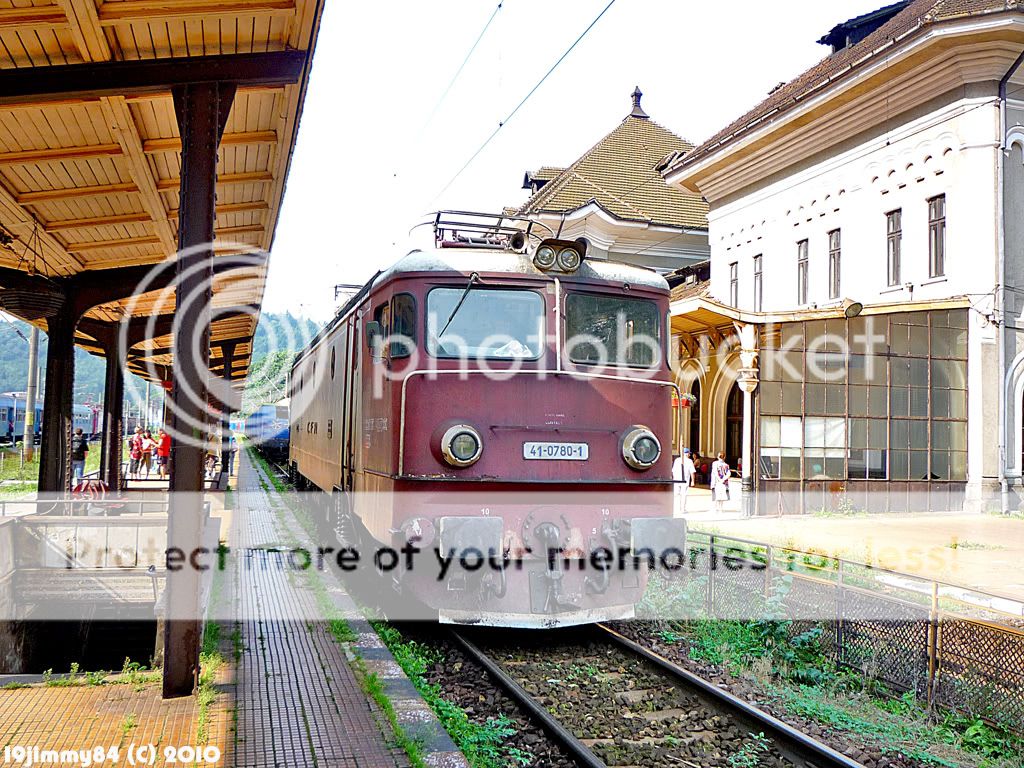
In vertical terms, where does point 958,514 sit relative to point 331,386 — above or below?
below

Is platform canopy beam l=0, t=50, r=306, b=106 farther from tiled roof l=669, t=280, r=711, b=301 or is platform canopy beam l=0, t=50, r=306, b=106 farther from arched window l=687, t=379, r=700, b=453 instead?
tiled roof l=669, t=280, r=711, b=301

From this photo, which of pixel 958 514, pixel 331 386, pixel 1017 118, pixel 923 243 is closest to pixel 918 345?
pixel 923 243

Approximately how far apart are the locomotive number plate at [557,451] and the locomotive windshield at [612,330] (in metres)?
0.81

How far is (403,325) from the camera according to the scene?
329 inches

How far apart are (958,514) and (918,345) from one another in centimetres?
388

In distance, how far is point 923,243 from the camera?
21062mm

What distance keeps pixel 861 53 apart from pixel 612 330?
1673 cm

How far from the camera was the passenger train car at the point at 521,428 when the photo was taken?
7.88 m

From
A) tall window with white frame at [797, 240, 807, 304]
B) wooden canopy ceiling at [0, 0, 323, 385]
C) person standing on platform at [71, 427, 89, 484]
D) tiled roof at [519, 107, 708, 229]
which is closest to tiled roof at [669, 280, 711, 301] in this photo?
tiled roof at [519, 107, 708, 229]

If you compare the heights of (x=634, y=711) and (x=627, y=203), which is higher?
(x=627, y=203)

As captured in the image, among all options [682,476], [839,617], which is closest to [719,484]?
[682,476]

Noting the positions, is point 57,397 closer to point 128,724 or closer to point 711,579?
point 128,724

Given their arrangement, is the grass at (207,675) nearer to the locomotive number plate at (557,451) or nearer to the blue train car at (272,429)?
the locomotive number plate at (557,451)

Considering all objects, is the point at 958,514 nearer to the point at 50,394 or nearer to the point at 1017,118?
the point at 1017,118
